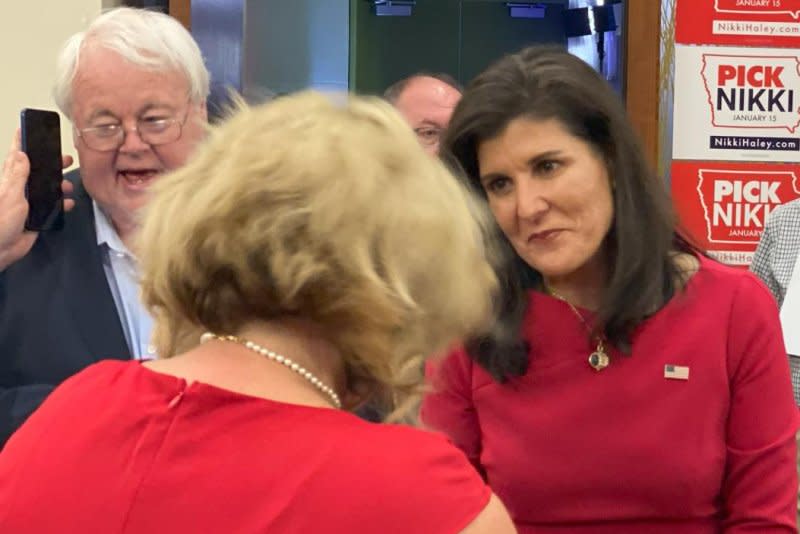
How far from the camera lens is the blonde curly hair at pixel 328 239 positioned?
1014mm

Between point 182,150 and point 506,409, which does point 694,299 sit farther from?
point 182,150

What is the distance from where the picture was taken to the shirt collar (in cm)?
192

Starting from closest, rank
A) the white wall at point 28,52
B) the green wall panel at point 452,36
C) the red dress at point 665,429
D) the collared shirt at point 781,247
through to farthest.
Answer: the red dress at point 665,429 → the collared shirt at point 781,247 → the white wall at point 28,52 → the green wall panel at point 452,36

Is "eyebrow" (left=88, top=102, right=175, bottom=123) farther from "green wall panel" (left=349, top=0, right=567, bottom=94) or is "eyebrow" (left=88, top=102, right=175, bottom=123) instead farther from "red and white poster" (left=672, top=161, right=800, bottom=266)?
"green wall panel" (left=349, top=0, right=567, bottom=94)

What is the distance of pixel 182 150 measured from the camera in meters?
1.95

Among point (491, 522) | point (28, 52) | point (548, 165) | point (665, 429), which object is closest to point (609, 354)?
point (665, 429)

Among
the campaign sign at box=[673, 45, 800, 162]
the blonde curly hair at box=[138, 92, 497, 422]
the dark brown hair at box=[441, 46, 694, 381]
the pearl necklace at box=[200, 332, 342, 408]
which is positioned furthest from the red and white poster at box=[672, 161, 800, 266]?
the pearl necklace at box=[200, 332, 342, 408]

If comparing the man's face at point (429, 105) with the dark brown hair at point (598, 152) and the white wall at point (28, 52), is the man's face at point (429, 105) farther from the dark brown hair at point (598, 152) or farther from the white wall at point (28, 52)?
the dark brown hair at point (598, 152)

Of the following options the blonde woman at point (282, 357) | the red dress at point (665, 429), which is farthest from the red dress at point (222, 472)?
the red dress at point (665, 429)

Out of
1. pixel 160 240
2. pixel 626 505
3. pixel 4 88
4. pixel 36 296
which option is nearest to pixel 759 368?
pixel 626 505

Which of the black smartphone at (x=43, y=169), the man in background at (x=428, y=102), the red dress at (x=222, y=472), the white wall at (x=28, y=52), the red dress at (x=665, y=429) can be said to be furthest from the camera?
the man in background at (x=428, y=102)

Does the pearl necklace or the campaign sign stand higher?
the campaign sign

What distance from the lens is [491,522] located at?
99cm

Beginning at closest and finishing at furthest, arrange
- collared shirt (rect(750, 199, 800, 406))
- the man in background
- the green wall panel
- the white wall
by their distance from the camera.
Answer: collared shirt (rect(750, 199, 800, 406)), the white wall, the man in background, the green wall panel
